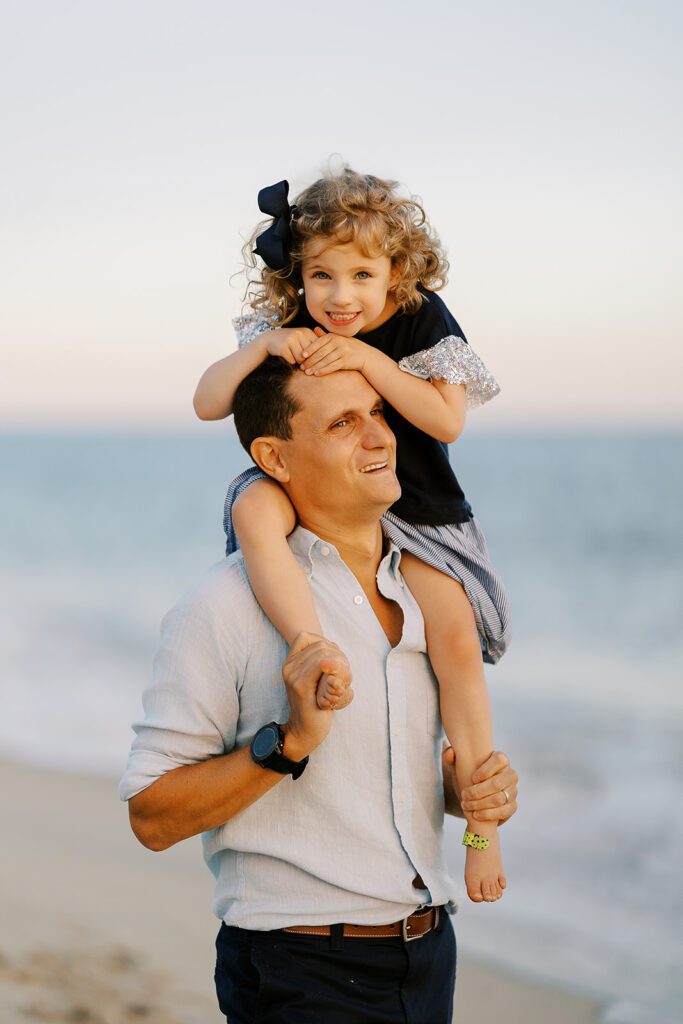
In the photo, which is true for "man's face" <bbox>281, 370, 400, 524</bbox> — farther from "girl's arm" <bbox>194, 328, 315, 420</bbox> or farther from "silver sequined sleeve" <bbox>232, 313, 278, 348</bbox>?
"silver sequined sleeve" <bbox>232, 313, 278, 348</bbox>

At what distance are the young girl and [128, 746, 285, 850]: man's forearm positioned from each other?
0.37 meters

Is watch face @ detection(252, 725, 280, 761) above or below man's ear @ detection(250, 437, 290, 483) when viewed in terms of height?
below

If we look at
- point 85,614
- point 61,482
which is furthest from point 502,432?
point 85,614

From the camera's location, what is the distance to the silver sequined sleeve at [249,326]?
2789 millimetres

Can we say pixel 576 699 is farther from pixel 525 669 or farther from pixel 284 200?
pixel 284 200

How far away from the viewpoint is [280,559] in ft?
7.84

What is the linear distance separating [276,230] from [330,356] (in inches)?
14.9

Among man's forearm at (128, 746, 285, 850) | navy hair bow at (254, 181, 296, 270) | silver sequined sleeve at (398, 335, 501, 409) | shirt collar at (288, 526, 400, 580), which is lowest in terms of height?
man's forearm at (128, 746, 285, 850)

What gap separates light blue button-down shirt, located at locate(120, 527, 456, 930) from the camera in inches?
89.0

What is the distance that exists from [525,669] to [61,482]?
84.0 feet

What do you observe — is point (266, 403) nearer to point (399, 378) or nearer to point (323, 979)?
point (399, 378)

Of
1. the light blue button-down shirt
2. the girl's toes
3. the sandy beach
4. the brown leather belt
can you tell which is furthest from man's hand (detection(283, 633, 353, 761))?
the sandy beach

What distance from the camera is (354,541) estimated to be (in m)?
2.56

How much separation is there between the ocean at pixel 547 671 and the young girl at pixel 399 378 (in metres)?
3.00
